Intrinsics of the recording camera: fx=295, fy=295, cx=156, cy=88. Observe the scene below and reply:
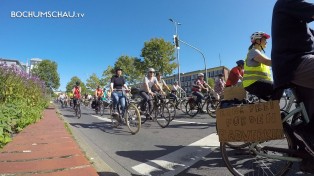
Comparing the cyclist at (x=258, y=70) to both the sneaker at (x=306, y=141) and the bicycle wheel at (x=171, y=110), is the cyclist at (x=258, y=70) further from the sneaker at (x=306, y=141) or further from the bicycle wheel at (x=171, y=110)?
the bicycle wheel at (x=171, y=110)

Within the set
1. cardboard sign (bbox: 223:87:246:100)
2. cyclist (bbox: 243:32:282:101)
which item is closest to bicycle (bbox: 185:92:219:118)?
cardboard sign (bbox: 223:87:246:100)

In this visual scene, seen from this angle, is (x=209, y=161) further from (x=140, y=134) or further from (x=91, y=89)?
(x=91, y=89)

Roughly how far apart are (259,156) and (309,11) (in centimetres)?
152

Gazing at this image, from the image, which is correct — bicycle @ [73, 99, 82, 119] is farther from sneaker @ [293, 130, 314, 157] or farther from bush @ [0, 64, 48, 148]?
sneaker @ [293, 130, 314, 157]

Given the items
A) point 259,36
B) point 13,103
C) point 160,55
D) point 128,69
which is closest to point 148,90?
point 13,103

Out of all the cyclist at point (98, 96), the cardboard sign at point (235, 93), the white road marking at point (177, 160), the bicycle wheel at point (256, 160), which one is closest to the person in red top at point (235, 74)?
the white road marking at point (177, 160)

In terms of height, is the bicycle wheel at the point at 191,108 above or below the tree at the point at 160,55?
below

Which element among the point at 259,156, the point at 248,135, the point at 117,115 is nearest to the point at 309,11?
the point at 248,135

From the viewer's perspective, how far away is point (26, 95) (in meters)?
11.2

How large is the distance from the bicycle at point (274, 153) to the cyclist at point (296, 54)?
3.6 inches

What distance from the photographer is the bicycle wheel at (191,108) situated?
12234 mm

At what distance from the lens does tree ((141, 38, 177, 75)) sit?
4831 centimetres

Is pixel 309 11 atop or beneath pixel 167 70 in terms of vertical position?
beneath

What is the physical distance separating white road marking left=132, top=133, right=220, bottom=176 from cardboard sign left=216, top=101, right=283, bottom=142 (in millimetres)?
1065
